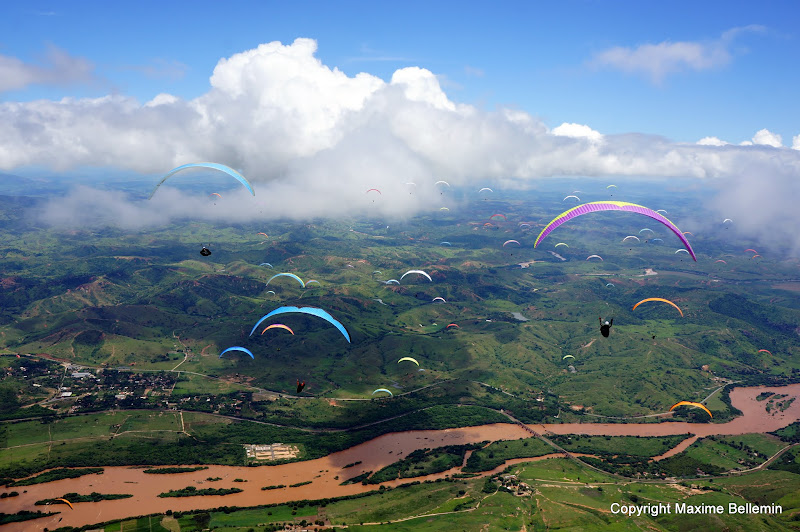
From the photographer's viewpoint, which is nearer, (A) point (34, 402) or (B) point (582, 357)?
(A) point (34, 402)

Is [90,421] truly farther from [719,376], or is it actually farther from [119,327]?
[719,376]

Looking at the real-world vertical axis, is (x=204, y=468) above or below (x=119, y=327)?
below

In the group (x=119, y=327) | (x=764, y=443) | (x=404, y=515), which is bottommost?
(x=764, y=443)

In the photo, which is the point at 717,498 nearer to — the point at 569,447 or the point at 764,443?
the point at 569,447

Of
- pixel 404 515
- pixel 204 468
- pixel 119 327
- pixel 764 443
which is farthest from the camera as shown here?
pixel 119 327

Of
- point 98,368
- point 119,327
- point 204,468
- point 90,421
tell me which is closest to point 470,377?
point 204,468

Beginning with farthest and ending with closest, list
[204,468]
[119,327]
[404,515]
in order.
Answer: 1. [119,327]
2. [204,468]
3. [404,515]
